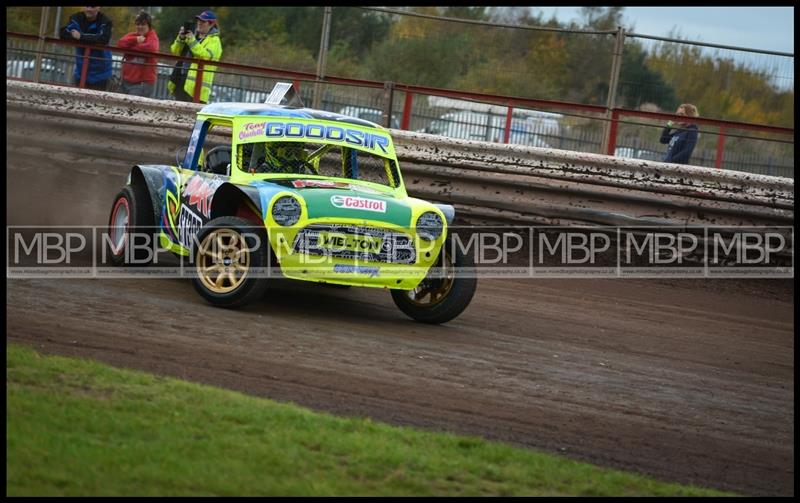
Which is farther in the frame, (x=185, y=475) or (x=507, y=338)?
(x=507, y=338)

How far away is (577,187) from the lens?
1275 centimetres

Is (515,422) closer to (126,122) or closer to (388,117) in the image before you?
(388,117)

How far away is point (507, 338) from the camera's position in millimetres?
8703

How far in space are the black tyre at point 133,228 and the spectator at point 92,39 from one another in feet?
17.6

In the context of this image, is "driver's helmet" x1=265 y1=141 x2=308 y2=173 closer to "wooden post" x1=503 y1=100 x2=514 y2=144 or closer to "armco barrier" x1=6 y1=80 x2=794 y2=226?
"armco barrier" x1=6 y1=80 x2=794 y2=226

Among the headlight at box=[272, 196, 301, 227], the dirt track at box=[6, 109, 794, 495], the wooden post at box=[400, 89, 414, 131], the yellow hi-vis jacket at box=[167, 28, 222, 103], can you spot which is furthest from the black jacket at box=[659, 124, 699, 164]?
the headlight at box=[272, 196, 301, 227]

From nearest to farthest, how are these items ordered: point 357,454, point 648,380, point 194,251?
point 357,454, point 648,380, point 194,251

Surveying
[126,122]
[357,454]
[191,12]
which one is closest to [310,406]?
[357,454]

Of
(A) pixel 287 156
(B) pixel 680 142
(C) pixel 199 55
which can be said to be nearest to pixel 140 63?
(C) pixel 199 55

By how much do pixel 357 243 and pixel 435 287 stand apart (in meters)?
0.93

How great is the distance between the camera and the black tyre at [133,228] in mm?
9758

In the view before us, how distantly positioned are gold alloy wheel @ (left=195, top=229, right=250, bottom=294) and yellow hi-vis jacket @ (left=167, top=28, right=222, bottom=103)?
638 centimetres

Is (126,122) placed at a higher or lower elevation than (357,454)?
higher

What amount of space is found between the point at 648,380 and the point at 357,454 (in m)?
3.17
